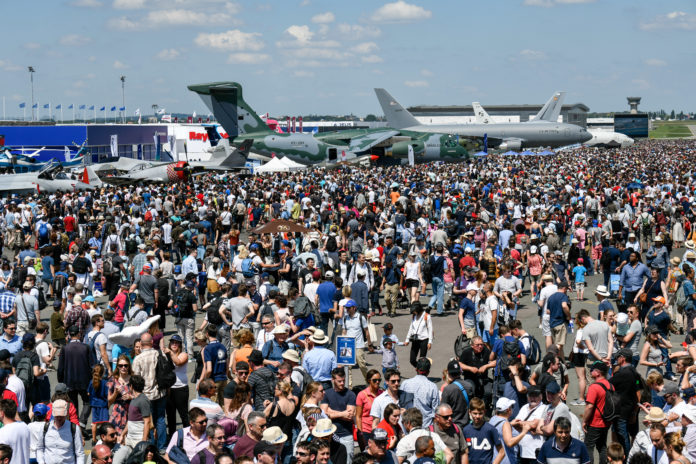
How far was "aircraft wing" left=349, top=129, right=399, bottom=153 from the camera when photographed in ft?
179

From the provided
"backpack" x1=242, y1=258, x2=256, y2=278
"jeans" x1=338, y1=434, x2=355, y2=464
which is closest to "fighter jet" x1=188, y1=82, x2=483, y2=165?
"backpack" x1=242, y1=258, x2=256, y2=278

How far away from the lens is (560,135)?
73375 mm

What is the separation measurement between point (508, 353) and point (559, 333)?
275 cm

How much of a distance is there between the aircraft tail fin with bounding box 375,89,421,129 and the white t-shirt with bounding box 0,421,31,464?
218ft

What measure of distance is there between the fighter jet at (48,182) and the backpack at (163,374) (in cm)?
2902

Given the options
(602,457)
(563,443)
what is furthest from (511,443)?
(602,457)

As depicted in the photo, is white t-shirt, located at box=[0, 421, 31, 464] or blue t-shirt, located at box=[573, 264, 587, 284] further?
blue t-shirt, located at box=[573, 264, 587, 284]

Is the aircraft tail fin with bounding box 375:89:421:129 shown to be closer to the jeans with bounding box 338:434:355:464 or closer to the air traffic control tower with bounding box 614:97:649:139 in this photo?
the jeans with bounding box 338:434:355:464

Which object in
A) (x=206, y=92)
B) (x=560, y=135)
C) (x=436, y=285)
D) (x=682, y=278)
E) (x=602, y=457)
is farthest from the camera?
(x=560, y=135)

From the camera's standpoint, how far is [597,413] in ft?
25.4

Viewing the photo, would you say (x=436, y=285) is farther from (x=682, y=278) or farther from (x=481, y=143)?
(x=481, y=143)

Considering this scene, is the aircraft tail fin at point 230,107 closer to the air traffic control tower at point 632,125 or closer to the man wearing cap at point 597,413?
the man wearing cap at point 597,413

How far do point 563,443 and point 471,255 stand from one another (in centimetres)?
906

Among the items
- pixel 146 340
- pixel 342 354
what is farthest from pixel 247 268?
pixel 146 340
